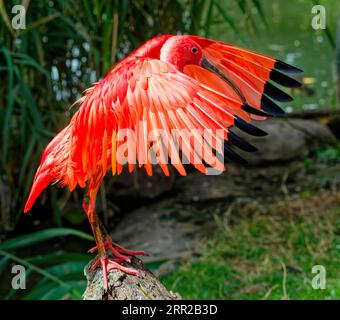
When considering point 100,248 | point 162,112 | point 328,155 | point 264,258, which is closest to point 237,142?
point 162,112

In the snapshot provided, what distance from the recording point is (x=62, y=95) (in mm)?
4656

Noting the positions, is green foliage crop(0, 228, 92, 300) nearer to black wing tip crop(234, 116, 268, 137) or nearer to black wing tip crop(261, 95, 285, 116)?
black wing tip crop(261, 95, 285, 116)

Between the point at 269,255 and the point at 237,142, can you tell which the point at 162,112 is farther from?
the point at 269,255

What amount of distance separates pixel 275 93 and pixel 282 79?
0.25 ft

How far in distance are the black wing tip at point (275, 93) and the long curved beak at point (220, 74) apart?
0.22ft

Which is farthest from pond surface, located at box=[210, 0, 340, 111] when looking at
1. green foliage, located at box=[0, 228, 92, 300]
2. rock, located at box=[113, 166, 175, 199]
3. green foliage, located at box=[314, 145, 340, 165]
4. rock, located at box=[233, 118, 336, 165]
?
green foliage, located at box=[0, 228, 92, 300]

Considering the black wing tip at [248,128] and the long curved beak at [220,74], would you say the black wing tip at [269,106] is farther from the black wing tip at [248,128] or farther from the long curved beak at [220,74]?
the black wing tip at [248,128]

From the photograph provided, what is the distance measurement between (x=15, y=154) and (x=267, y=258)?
185 centimetres

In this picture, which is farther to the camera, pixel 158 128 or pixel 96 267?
pixel 96 267

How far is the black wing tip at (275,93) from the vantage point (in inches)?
79.1

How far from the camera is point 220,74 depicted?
2.11 metres

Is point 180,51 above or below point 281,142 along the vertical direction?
above
